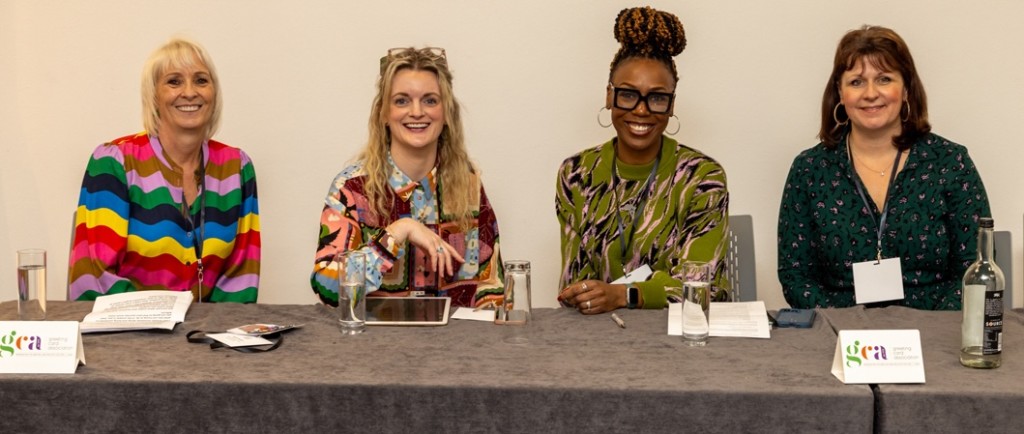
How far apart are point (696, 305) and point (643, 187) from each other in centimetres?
87

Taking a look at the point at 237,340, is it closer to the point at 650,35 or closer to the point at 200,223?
the point at 200,223

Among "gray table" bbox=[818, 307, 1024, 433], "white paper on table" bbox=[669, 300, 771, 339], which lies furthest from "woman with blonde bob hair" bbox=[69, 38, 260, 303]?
"gray table" bbox=[818, 307, 1024, 433]

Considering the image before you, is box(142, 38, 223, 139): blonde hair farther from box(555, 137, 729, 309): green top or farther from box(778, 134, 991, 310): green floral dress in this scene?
box(778, 134, 991, 310): green floral dress

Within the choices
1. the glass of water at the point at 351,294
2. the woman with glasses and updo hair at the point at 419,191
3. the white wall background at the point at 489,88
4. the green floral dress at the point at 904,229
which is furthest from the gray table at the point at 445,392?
the white wall background at the point at 489,88

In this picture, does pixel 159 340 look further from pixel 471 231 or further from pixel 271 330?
pixel 471 231

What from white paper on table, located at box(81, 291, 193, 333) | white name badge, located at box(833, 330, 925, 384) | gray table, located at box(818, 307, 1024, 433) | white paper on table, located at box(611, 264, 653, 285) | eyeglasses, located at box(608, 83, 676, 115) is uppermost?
eyeglasses, located at box(608, 83, 676, 115)

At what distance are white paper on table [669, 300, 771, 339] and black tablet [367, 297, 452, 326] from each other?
57cm

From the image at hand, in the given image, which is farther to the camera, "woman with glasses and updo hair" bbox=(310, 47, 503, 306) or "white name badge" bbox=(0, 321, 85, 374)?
"woman with glasses and updo hair" bbox=(310, 47, 503, 306)

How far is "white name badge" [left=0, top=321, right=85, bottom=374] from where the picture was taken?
2131 millimetres

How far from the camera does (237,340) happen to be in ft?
7.68

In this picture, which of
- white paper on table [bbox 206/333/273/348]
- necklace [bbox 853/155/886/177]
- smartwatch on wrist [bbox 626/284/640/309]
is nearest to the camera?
white paper on table [bbox 206/333/273/348]

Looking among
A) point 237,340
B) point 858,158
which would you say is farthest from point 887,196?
point 237,340

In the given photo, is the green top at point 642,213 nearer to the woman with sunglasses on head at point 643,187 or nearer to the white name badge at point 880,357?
the woman with sunglasses on head at point 643,187

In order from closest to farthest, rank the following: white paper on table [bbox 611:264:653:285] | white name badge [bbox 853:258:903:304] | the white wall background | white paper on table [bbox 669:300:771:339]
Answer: white paper on table [bbox 669:300:771:339] < white paper on table [bbox 611:264:653:285] < white name badge [bbox 853:258:903:304] < the white wall background
